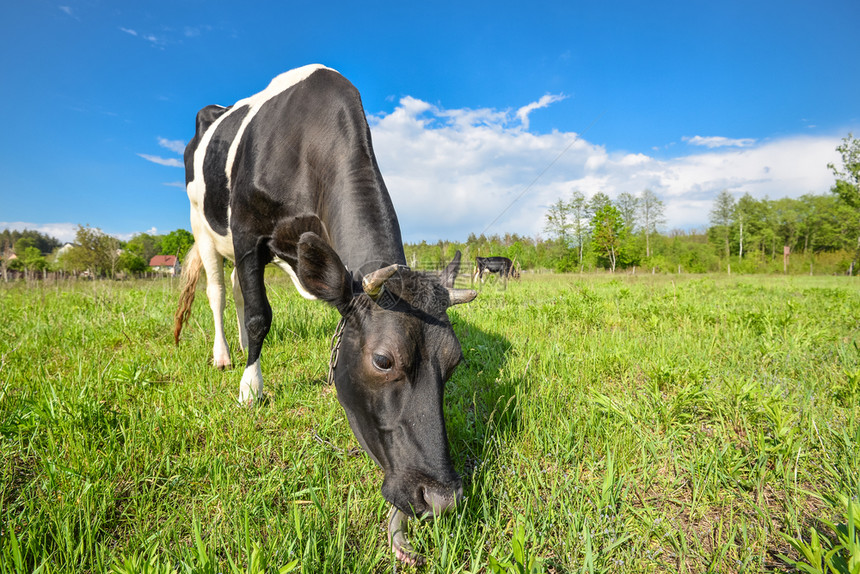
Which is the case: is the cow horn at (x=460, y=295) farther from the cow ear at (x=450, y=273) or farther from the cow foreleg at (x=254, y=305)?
the cow foreleg at (x=254, y=305)

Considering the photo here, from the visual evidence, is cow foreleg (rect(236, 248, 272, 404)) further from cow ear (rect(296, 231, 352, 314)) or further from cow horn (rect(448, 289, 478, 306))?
cow horn (rect(448, 289, 478, 306))

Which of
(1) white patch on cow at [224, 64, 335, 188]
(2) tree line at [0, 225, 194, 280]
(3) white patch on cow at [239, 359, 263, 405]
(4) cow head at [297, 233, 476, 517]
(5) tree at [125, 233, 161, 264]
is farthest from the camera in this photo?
(5) tree at [125, 233, 161, 264]

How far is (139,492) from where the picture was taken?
2.14 m

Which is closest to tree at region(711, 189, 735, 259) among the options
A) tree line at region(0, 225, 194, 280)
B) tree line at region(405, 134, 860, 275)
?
tree line at region(405, 134, 860, 275)

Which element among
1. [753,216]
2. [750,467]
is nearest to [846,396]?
[750,467]

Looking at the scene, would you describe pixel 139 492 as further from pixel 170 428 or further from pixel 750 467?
pixel 750 467

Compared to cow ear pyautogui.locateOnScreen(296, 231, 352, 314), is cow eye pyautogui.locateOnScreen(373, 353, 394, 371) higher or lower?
lower

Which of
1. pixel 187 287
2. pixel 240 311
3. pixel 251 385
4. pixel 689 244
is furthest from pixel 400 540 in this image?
pixel 689 244

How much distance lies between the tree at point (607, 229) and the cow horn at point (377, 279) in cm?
4381

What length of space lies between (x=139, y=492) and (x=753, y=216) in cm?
8803

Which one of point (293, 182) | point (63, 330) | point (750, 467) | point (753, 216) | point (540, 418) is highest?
point (753, 216)

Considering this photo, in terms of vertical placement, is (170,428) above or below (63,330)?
below

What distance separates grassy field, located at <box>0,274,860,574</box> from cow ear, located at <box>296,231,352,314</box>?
3.09ft

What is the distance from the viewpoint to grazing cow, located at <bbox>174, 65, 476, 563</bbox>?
2.00m
